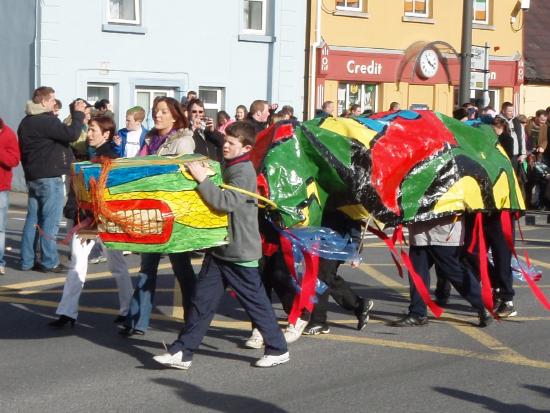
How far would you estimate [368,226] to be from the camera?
931 cm

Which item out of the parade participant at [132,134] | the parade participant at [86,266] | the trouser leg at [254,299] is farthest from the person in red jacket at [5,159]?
the trouser leg at [254,299]

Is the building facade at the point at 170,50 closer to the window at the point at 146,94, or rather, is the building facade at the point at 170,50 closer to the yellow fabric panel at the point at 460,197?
the window at the point at 146,94

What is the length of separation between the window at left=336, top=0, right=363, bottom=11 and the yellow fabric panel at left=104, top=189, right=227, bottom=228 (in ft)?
69.4

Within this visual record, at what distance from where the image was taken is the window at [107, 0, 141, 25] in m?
24.7

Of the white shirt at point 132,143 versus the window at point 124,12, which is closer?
the white shirt at point 132,143

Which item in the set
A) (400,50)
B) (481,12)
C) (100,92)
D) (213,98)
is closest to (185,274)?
(100,92)

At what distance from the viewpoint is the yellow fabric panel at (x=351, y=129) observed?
8.92 m

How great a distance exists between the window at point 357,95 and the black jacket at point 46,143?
54.0 feet

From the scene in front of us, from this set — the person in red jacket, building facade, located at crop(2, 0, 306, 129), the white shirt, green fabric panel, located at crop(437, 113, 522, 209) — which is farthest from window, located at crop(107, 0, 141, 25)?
green fabric panel, located at crop(437, 113, 522, 209)

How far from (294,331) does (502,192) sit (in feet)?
6.83

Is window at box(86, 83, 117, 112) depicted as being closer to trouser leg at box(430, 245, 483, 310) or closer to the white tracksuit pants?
the white tracksuit pants

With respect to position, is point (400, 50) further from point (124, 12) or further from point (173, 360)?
point (173, 360)

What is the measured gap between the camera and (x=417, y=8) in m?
30.4

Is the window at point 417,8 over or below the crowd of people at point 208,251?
over
